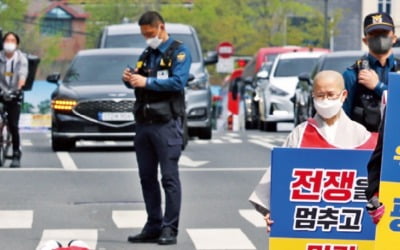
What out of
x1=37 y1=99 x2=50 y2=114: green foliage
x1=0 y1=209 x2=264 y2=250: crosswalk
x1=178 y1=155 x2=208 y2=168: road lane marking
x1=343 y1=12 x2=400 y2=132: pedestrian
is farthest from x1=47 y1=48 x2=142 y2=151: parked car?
x1=37 y1=99 x2=50 y2=114: green foliage

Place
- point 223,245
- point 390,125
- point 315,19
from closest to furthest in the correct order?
point 390,125, point 223,245, point 315,19

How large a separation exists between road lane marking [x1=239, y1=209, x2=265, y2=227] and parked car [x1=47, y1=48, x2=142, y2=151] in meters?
9.89

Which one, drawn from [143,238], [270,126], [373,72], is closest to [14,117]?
[143,238]

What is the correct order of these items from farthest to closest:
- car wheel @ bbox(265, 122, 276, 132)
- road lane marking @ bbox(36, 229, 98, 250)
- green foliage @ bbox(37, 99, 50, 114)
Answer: green foliage @ bbox(37, 99, 50, 114) < car wheel @ bbox(265, 122, 276, 132) < road lane marking @ bbox(36, 229, 98, 250)

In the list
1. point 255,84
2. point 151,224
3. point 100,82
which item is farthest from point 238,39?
point 151,224

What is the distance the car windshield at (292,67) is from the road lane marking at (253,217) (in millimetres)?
22825

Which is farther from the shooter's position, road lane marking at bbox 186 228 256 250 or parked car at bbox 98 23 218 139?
parked car at bbox 98 23 218 139

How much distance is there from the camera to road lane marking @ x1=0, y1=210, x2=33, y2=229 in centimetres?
1407

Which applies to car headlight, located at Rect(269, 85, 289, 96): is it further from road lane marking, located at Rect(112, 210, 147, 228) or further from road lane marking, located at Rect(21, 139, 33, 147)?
road lane marking, located at Rect(112, 210, 147, 228)

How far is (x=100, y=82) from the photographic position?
2619 centimetres

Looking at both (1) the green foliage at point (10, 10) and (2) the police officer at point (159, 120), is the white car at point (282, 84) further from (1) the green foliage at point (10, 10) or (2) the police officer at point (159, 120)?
(1) the green foliage at point (10, 10)

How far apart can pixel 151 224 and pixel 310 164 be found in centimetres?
491

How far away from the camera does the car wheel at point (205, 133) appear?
30578 mm

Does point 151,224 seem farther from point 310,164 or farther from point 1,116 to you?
point 1,116
